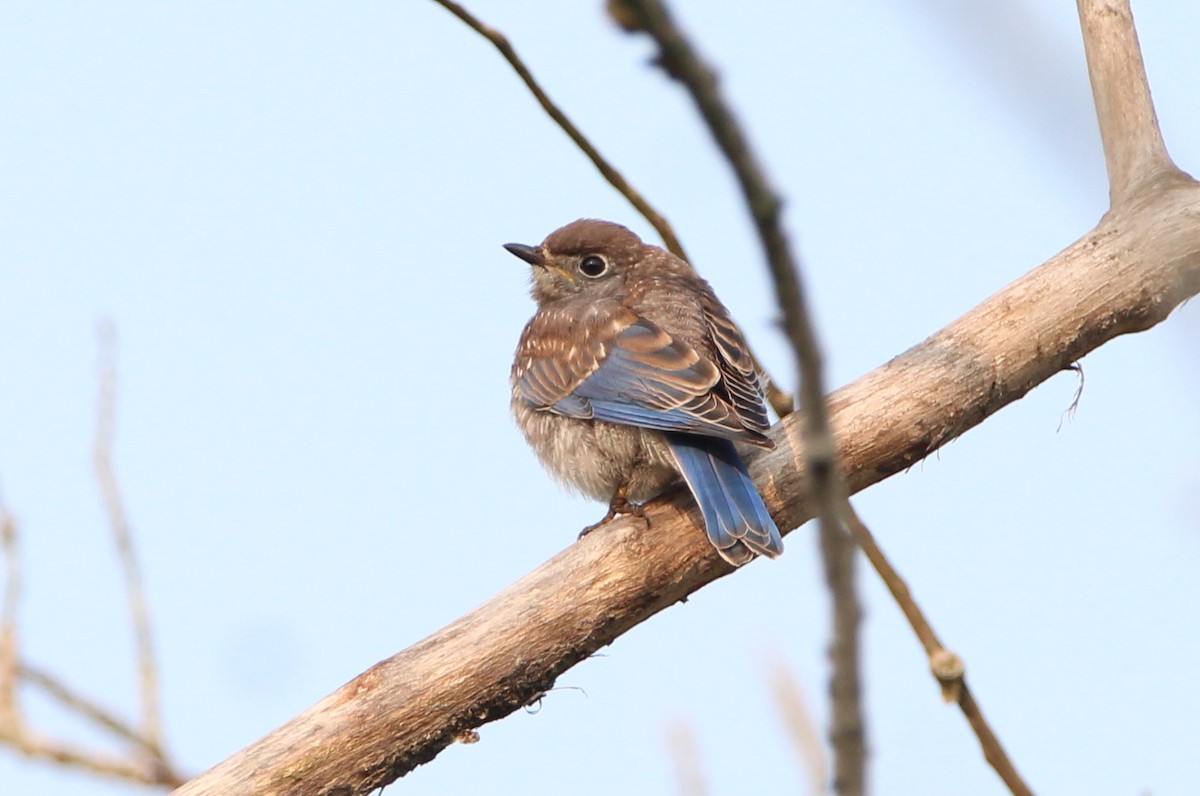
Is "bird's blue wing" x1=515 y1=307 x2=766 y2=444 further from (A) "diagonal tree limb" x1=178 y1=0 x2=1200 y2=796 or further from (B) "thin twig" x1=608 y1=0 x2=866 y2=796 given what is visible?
(B) "thin twig" x1=608 y1=0 x2=866 y2=796

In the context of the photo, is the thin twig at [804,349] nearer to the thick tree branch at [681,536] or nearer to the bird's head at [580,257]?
the thick tree branch at [681,536]

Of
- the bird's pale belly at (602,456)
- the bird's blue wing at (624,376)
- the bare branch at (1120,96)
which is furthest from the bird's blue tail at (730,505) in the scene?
the bare branch at (1120,96)

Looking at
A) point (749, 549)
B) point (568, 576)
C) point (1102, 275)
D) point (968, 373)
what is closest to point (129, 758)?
point (568, 576)

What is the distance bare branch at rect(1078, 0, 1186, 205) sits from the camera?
166 inches

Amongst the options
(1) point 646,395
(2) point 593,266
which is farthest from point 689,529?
(2) point 593,266

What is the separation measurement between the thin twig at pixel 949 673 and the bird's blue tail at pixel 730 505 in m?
0.24

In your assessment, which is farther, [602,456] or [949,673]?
[602,456]

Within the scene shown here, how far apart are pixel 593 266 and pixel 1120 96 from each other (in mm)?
2161

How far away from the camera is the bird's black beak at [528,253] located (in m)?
5.70

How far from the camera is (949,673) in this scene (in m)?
3.49

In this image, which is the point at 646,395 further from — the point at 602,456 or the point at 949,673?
the point at 949,673

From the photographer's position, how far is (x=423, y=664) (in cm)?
365

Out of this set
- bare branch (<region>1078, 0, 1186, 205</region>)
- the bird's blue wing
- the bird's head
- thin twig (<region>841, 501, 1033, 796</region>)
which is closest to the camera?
thin twig (<region>841, 501, 1033, 796</region>)

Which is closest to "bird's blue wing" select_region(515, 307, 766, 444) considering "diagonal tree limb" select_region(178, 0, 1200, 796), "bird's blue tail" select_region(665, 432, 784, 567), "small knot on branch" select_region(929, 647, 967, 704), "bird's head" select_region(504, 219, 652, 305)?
"bird's blue tail" select_region(665, 432, 784, 567)
